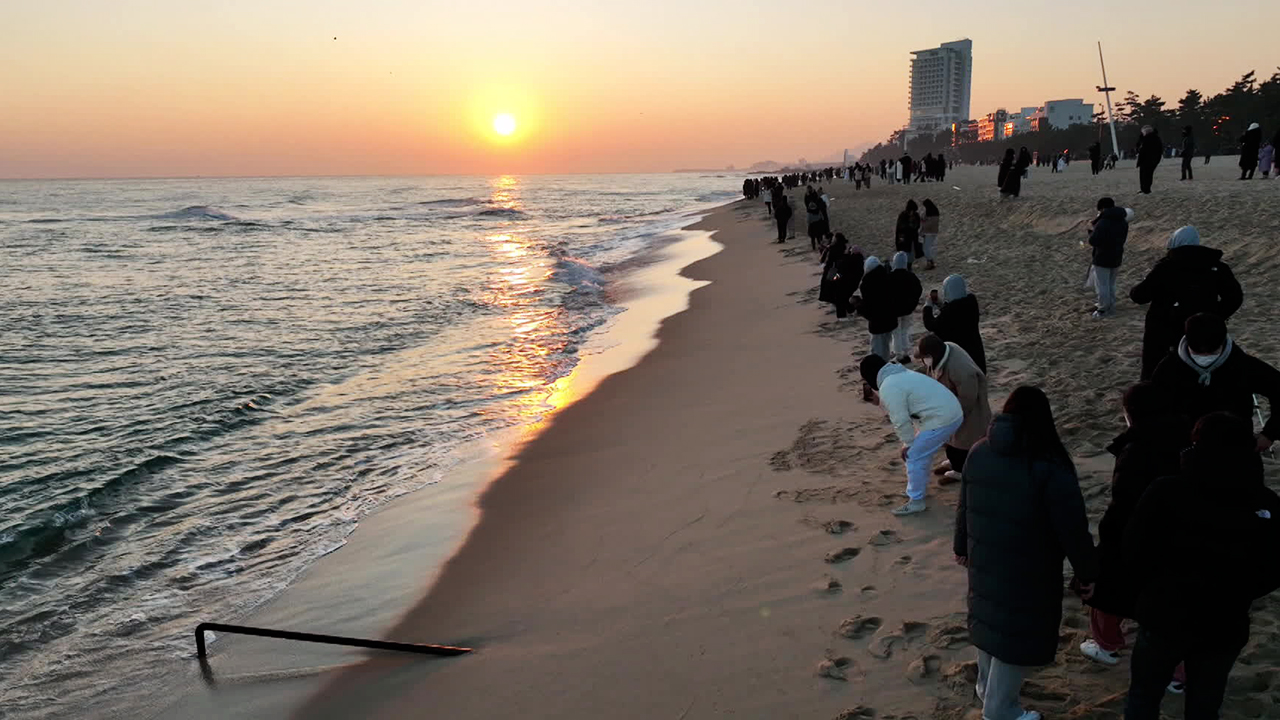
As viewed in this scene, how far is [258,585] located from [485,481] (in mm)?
2436

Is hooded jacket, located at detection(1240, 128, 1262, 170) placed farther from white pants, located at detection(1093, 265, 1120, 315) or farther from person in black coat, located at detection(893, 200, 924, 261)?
white pants, located at detection(1093, 265, 1120, 315)

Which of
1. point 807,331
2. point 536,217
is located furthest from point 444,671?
point 536,217

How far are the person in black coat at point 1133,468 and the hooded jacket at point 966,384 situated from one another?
195 centimetres

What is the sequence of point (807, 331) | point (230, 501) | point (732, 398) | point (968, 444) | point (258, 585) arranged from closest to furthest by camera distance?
point (968, 444) → point (258, 585) → point (230, 501) → point (732, 398) → point (807, 331)

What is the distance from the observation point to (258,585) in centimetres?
650

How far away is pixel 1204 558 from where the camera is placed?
276 centimetres

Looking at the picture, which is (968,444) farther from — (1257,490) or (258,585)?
(258,585)

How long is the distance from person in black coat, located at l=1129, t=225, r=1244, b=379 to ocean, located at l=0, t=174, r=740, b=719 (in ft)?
22.2

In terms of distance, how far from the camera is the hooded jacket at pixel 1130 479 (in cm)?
329

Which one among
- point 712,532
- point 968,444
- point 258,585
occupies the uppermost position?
point 968,444

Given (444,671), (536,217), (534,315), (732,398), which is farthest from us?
(536,217)

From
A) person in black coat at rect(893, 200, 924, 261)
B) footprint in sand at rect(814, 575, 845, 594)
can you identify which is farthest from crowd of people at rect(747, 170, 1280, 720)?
person in black coat at rect(893, 200, 924, 261)

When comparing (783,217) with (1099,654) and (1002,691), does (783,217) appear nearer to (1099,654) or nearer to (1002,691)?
(1099,654)

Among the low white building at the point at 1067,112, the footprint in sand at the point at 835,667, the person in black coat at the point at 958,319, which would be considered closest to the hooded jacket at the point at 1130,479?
the footprint in sand at the point at 835,667
